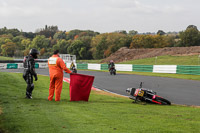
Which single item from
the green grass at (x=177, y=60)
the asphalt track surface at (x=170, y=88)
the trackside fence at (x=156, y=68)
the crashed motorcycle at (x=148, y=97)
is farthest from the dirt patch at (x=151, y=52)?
the crashed motorcycle at (x=148, y=97)

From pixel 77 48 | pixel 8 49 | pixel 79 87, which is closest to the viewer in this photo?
pixel 79 87

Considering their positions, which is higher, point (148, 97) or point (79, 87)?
point (79, 87)

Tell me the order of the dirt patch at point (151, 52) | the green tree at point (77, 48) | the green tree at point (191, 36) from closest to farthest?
the dirt patch at point (151, 52) → the green tree at point (191, 36) → the green tree at point (77, 48)

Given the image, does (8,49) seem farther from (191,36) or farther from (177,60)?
(177,60)

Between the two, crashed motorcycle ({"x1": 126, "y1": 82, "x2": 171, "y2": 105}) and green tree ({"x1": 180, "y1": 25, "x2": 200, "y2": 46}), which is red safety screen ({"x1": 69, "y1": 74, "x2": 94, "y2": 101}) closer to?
crashed motorcycle ({"x1": 126, "y1": 82, "x2": 171, "y2": 105})

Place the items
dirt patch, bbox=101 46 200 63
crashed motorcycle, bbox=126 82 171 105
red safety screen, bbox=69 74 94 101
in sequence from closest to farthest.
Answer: red safety screen, bbox=69 74 94 101
crashed motorcycle, bbox=126 82 171 105
dirt patch, bbox=101 46 200 63

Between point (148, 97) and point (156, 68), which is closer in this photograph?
→ point (148, 97)

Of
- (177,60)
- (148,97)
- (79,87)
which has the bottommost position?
(148,97)

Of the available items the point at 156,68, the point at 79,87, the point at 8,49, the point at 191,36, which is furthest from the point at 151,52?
the point at 8,49

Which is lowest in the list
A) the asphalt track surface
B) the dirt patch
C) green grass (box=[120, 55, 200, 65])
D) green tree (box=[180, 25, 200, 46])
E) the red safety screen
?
the asphalt track surface

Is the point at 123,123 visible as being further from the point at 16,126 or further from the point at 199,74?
the point at 199,74

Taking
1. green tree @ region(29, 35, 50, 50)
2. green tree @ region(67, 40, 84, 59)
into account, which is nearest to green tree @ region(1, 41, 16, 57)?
green tree @ region(29, 35, 50, 50)

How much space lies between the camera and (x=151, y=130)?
5.88 m

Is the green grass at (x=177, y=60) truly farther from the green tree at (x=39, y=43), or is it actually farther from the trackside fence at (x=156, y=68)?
the green tree at (x=39, y=43)
